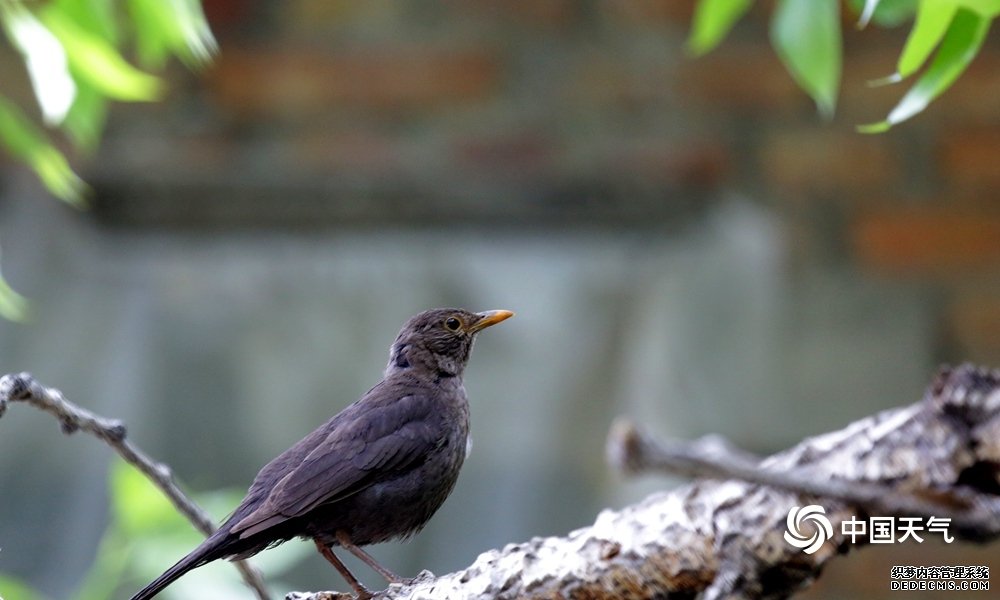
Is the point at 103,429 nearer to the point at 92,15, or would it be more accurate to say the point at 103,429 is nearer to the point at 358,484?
the point at 358,484

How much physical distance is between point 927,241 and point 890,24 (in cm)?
219

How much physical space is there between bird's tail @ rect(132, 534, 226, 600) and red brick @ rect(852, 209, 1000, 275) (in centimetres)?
259

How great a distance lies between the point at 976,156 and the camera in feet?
11.7

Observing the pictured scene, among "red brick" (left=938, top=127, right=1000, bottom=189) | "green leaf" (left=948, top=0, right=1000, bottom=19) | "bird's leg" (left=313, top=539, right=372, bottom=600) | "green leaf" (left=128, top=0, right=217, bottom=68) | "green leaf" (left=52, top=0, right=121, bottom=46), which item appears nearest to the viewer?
"green leaf" (left=948, top=0, right=1000, bottom=19)

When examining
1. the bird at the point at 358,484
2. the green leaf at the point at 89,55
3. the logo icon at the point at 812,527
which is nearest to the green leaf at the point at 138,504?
the bird at the point at 358,484

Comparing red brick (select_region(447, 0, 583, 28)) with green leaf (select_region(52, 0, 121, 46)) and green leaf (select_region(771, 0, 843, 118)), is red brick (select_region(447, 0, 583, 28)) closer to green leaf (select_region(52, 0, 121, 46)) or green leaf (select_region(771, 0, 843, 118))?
green leaf (select_region(52, 0, 121, 46))

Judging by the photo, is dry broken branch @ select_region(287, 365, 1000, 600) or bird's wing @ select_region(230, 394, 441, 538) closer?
dry broken branch @ select_region(287, 365, 1000, 600)

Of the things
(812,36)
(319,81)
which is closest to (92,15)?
(812,36)

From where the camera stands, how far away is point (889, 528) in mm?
1266

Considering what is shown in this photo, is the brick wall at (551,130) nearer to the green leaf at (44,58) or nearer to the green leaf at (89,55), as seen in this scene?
the green leaf at (89,55)


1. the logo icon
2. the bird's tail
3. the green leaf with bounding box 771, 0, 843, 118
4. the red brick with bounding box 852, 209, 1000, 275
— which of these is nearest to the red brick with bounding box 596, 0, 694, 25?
the red brick with bounding box 852, 209, 1000, 275

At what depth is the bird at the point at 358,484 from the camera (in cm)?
162

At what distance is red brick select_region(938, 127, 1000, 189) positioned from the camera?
3.56 meters

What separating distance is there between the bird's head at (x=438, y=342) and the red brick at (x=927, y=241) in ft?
6.03
